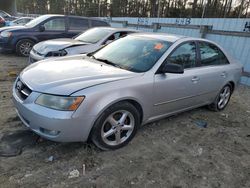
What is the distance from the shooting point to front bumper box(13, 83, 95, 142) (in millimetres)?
2598

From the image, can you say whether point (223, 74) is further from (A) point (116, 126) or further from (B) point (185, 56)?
(A) point (116, 126)

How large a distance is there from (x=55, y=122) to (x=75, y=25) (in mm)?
7390

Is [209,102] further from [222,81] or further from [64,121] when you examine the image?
[64,121]

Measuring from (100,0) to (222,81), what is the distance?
30562 millimetres

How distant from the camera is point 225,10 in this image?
18.5m

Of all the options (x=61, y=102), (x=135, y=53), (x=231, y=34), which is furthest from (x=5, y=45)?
(x=231, y=34)

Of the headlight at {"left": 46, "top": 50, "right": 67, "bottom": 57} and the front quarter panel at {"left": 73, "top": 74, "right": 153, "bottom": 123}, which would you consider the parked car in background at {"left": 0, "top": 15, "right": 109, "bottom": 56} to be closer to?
the headlight at {"left": 46, "top": 50, "right": 67, "bottom": 57}

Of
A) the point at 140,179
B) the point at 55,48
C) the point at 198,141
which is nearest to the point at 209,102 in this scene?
the point at 198,141

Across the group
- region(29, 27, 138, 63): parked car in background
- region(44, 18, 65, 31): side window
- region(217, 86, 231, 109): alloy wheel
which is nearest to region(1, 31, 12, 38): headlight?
region(44, 18, 65, 31): side window

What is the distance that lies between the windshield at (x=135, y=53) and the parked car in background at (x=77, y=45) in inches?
88.4

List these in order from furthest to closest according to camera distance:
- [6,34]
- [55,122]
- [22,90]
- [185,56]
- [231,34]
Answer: [6,34], [231,34], [185,56], [22,90], [55,122]

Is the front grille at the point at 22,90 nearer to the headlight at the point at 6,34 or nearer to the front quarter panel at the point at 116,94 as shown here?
the front quarter panel at the point at 116,94

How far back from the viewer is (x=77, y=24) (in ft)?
30.4

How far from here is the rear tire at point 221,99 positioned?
4848 millimetres
